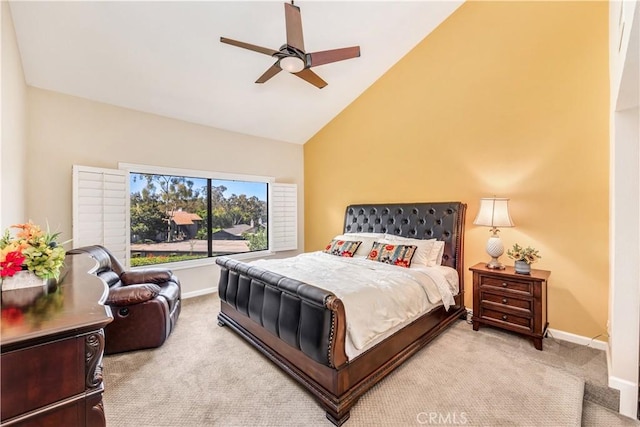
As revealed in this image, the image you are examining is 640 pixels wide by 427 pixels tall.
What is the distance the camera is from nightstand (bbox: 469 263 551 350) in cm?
262

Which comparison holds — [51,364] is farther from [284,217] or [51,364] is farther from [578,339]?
[284,217]

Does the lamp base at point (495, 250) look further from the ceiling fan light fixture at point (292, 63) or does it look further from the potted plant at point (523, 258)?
the ceiling fan light fixture at point (292, 63)

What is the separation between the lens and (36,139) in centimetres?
311

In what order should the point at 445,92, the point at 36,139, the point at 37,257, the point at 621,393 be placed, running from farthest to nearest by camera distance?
the point at 445,92 → the point at 36,139 → the point at 621,393 → the point at 37,257

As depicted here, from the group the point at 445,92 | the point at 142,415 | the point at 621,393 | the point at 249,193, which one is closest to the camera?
the point at 142,415

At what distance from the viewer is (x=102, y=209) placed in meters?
3.47

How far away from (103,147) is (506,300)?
5.13 meters

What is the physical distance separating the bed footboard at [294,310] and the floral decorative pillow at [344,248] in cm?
148

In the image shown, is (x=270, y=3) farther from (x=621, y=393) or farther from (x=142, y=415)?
(x=621, y=393)

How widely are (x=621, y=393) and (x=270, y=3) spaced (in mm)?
4534

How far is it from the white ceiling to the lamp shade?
102 inches

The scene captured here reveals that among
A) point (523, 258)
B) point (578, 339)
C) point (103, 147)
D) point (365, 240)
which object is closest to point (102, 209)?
point (103, 147)

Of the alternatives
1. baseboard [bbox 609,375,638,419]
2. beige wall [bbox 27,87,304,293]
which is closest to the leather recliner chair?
beige wall [bbox 27,87,304,293]

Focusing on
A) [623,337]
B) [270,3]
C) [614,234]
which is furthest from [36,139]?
[623,337]
